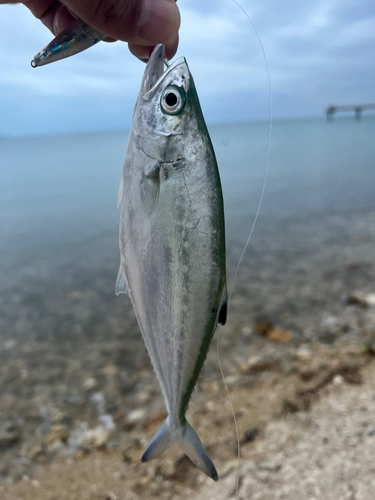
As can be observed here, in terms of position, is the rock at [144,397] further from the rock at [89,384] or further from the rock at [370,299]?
the rock at [370,299]

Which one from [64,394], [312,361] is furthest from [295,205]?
[64,394]

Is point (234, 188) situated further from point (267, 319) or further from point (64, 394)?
point (64, 394)

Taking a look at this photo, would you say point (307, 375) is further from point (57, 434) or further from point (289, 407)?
point (57, 434)

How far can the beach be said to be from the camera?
3258 millimetres

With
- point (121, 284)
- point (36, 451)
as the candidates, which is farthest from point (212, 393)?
point (121, 284)

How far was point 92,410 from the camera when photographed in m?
4.35

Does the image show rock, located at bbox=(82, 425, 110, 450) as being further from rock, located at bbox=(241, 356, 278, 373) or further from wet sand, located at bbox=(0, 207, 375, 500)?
rock, located at bbox=(241, 356, 278, 373)

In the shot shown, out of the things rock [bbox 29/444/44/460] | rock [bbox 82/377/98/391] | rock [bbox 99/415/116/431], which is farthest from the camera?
rock [bbox 82/377/98/391]

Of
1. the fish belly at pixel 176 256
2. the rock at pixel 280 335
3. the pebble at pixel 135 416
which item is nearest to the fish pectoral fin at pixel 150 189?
the fish belly at pixel 176 256

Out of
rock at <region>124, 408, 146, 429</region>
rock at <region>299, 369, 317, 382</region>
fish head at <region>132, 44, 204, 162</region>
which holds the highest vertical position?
fish head at <region>132, 44, 204, 162</region>

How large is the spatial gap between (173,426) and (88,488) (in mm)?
2138

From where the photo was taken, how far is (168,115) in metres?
1.54

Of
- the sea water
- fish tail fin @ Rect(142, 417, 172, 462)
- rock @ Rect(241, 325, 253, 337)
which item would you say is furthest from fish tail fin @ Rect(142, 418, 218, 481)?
the sea water

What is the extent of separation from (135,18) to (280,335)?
477cm
